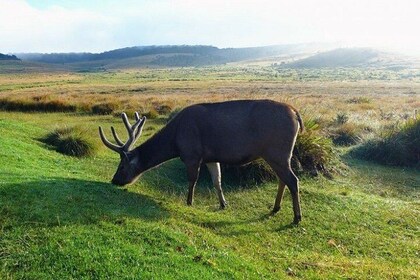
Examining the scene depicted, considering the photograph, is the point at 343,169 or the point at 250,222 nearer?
the point at 250,222

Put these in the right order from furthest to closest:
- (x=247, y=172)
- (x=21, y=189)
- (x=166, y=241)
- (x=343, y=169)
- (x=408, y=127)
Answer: (x=408, y=127) < (x=343, y=169) < (x=247, y=172) < (x=21, y=189) < (x=166, y=241)

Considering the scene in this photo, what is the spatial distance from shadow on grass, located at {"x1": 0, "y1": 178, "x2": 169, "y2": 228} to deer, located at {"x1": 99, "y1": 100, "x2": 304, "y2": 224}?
1.26 m

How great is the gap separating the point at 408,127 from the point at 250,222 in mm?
11011

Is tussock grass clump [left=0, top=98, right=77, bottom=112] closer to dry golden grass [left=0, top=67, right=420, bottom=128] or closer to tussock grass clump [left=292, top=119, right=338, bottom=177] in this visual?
dry golden grass [left=0, top=67, right=420, bottom=128]

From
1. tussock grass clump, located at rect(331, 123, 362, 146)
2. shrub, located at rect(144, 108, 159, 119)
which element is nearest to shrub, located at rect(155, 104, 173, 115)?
shrub, located at rect(144, 108, 159, 119)

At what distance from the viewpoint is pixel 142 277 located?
6.47 metres

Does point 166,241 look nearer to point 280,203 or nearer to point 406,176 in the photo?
point 280,203

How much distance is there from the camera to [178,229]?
8328 millimetres

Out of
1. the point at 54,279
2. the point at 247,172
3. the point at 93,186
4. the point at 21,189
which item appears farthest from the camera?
the point at 247,172

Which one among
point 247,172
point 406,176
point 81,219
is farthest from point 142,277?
point 406,176

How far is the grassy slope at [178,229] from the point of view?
683 cm

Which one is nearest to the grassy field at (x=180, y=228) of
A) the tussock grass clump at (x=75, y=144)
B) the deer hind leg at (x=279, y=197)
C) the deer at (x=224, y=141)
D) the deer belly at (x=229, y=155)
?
the deer hind leg at (x=279, y=197)

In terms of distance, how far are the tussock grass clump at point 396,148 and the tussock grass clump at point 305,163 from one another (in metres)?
2.77

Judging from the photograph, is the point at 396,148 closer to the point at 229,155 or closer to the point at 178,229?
the point at 229,155
